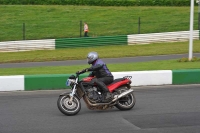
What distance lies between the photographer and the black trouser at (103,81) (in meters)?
10.2

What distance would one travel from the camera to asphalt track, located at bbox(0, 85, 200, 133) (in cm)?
863

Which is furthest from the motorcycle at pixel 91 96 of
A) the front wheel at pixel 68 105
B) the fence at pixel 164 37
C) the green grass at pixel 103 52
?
the fence at pixel 164 37

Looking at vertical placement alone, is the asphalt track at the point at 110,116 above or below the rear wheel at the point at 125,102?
below

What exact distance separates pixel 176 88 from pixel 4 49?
59.3ft

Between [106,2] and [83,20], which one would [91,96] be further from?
[106,2]

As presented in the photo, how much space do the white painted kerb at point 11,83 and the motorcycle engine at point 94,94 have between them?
4135 mm

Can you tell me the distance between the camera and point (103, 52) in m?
28.1

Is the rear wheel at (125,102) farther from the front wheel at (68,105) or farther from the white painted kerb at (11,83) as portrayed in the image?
the white painted kerb at (11,83)

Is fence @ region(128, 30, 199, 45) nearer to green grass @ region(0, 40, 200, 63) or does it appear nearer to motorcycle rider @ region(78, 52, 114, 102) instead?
green grass @ region(0, 40, 200, 63)

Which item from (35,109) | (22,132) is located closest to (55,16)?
(35,109)

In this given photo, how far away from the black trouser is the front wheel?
0.58m

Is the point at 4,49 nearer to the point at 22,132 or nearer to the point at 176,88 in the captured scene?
the point at 176,88

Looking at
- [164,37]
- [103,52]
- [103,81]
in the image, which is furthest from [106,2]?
[103,81]

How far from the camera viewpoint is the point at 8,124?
916cm
